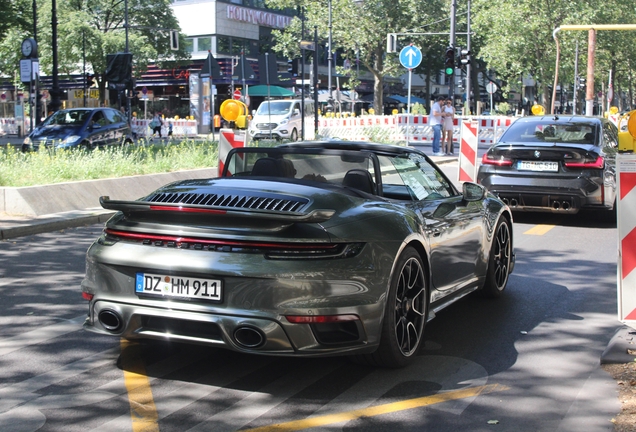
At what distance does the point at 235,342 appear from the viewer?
14.2ft

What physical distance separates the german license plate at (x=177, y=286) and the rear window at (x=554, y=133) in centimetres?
821

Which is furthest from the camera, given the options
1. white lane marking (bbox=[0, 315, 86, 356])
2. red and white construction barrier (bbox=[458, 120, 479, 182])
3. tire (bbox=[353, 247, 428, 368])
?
red and white construction barrier (bbox=[458, 120, 479, 182])

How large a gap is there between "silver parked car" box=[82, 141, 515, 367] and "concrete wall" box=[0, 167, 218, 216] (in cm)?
696

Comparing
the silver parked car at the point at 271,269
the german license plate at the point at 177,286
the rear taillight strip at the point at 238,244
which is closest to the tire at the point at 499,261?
the silver parked car at the point at 271,269

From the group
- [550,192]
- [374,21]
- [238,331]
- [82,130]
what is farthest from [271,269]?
[374,21]

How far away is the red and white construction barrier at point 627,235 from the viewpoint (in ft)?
17.0

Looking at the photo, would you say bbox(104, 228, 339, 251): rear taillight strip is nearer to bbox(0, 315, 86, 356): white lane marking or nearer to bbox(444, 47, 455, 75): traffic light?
bbox(0, 315, 86, 356): white lane marking

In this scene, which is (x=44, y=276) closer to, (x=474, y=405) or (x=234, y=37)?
(x=474, y=405)

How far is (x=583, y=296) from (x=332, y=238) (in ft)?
11.9

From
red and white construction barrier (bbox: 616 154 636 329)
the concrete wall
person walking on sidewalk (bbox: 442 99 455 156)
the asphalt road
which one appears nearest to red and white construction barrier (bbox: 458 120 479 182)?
the concrete wall

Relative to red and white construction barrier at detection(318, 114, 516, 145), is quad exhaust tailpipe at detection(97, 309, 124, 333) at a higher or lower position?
lower

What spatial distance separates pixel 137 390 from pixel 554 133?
8.65 metres

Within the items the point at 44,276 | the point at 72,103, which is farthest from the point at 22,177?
the point at 72,103

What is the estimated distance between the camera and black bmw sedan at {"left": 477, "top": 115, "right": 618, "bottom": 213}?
11172 millimetres
